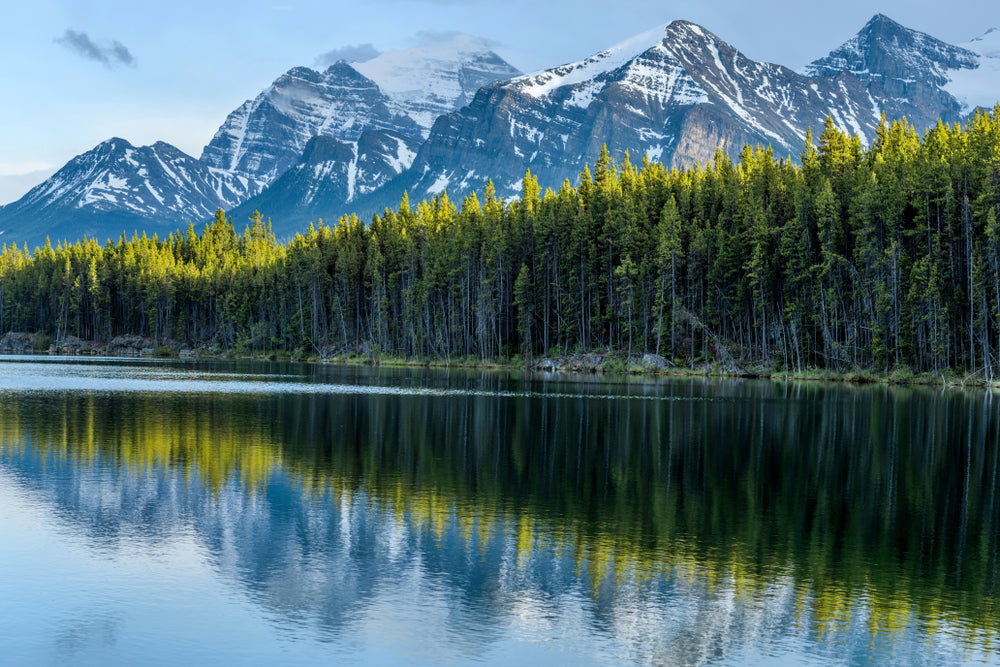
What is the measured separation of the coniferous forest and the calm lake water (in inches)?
1886

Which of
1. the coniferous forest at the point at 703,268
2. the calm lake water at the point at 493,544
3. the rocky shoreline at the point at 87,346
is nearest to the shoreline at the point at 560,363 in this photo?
the rocky shoreline at the point at 87,346

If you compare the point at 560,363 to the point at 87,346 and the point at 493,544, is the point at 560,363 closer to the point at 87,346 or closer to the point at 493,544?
the point at 493,544

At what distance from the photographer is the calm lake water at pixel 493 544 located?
48.6 feet

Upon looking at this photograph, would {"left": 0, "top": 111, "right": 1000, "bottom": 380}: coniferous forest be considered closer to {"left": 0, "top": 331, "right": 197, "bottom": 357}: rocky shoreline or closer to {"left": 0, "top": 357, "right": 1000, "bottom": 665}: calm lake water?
{"left": 0, "top": 331, "right": 197, "bottom": 357}: rocky shoreline

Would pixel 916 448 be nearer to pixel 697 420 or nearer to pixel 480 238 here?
pixel 697 420

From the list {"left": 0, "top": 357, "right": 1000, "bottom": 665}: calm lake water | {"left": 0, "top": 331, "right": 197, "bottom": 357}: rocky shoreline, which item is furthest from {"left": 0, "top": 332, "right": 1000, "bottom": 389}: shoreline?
{"left": 0, "top": 357, "right": 1000, "bottom": 665}: calm lake water

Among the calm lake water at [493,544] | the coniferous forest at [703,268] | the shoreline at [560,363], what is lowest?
the calm lake water at [493,544]

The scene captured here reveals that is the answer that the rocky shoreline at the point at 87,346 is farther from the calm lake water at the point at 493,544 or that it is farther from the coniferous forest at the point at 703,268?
the calm lake water at the point at 493,544

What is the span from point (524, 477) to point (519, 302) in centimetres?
8424

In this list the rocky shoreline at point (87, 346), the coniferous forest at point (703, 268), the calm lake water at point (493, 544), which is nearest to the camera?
the calm lake water at point (493, 544)

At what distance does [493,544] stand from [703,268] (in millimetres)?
86397

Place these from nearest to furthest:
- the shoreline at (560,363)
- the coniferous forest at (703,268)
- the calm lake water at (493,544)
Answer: the calm lake water at (493,544), the coniferous forest at (703,268), the shoreline at (560,363)

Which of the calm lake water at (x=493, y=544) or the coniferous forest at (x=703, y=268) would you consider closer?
the calm lake water at (x=493, y=544)

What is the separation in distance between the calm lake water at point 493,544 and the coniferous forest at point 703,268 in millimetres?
47896
